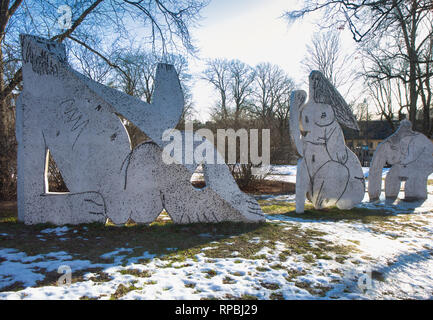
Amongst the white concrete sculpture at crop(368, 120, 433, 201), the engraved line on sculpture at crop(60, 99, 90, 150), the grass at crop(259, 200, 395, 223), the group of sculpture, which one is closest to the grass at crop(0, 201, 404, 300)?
the group of sculpture

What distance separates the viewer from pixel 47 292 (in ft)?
8.54

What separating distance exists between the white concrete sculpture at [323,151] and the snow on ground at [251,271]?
2.13 m

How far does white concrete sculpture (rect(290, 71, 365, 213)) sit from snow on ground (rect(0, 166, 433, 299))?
2126 millimetres

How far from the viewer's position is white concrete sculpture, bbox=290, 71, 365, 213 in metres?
6.42

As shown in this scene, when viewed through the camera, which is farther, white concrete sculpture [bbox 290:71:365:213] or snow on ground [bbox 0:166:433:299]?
white concrete sculpture [bbox 290:71:365:213]

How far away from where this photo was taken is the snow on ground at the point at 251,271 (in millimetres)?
2736

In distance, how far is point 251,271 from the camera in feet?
10.7

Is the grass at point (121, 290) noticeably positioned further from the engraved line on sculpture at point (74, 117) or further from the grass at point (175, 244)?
the engraved line on sculpture at point (74, 117)

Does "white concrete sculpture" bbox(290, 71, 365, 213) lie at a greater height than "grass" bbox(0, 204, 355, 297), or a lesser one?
greater

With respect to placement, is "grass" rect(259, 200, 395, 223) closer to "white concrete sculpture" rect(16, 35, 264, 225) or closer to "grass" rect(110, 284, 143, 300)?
"white concrete sculpture" rect(16, 35, 264, 225)

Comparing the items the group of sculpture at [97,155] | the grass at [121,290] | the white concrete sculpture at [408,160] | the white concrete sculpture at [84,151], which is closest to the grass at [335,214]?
the white concrete sculpture at [408,160]

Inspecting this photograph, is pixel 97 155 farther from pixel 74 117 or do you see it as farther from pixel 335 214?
pixel 335 214

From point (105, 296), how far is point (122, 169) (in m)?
2.56

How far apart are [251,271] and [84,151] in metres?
3.43
